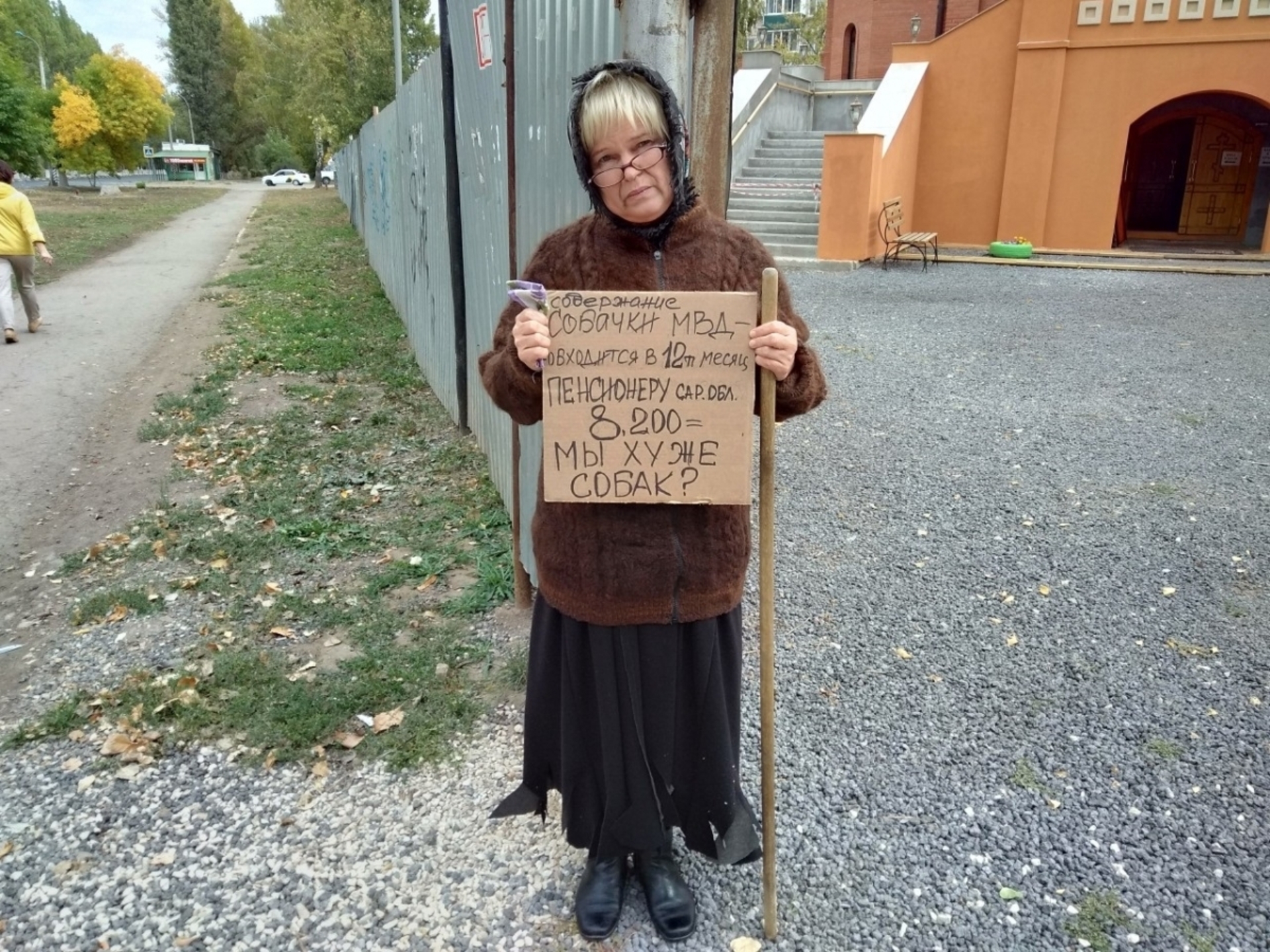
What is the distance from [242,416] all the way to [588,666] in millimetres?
5911

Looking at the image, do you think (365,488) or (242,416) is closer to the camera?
(365,488)

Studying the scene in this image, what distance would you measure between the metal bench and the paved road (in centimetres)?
1035

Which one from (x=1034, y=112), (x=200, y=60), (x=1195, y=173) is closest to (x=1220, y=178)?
(x=1195, y=173)

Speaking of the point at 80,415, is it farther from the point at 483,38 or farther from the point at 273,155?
the point at 273,155

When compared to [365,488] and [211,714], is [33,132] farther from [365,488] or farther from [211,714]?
[211,714]

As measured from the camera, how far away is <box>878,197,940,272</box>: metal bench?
46.8 feet

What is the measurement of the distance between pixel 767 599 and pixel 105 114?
59.0 metres

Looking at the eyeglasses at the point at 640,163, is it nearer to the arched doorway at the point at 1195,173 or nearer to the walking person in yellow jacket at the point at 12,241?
the walking person in yellow jacket at the point at 12,241

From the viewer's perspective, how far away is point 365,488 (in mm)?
5625

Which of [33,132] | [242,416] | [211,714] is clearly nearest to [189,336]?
[242,416]

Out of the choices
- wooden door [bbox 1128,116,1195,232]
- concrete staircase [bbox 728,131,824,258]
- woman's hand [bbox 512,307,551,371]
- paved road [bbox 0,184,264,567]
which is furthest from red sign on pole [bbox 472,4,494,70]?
wooden door [bbox 1128,116,1195,232]

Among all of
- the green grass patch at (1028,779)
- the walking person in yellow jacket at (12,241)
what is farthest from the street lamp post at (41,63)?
the green grass patch at (1028,779)

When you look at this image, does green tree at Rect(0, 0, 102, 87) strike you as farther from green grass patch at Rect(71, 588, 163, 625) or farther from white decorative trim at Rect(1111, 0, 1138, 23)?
green grass patch at Rect(71, 588, 163, 625)

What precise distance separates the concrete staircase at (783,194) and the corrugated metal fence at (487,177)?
6319 mm
